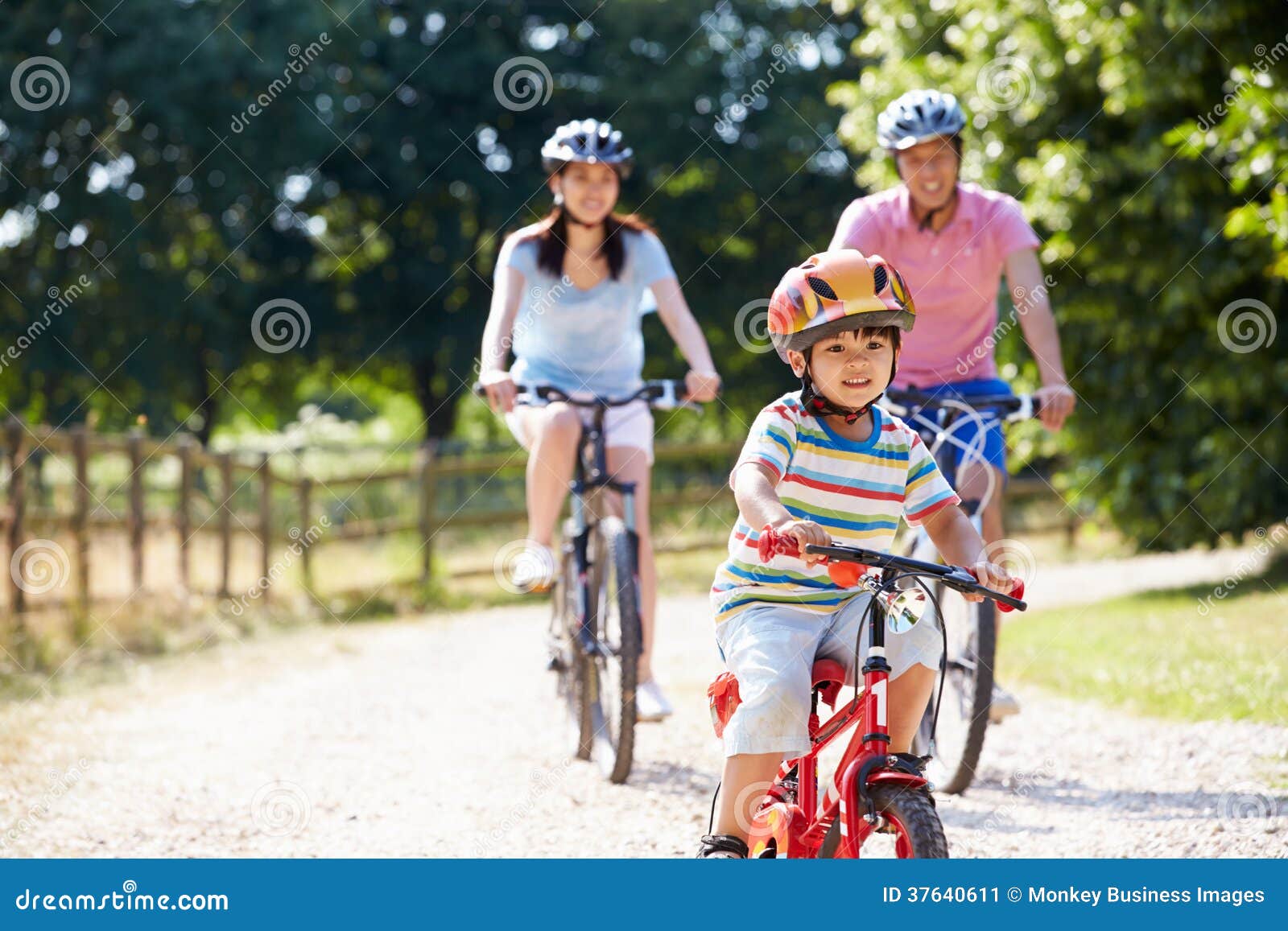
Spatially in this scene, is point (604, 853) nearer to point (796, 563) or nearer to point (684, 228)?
point (796, 563)

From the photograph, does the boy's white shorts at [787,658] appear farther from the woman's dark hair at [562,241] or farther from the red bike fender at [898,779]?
the woman's dark hair at [562,241]

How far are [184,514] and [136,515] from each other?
3.92 ft

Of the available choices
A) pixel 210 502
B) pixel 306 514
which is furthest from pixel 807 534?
pixel 306 514

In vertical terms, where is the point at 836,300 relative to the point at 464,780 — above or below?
above

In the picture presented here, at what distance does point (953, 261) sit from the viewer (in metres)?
5.12

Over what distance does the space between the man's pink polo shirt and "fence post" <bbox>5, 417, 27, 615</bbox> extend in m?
5.90

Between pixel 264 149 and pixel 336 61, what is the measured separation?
5.64 ft

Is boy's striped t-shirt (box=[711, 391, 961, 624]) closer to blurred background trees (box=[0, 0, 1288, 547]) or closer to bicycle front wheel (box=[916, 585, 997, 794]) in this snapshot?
bicycle front wheel (box=[916, 585, 997, 794])

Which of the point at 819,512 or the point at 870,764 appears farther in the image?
the point at 819,512

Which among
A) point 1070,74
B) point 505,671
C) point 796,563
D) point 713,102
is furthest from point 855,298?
point 713,102

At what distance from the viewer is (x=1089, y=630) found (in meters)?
9.41

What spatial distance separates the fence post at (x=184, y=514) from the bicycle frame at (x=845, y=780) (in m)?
9.13

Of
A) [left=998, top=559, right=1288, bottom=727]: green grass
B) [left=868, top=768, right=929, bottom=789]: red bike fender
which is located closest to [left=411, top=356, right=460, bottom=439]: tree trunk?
[left=998, top=559, right=1288, bottom=727]: green grass

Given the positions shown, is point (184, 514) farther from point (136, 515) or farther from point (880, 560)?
point (880, 560)
